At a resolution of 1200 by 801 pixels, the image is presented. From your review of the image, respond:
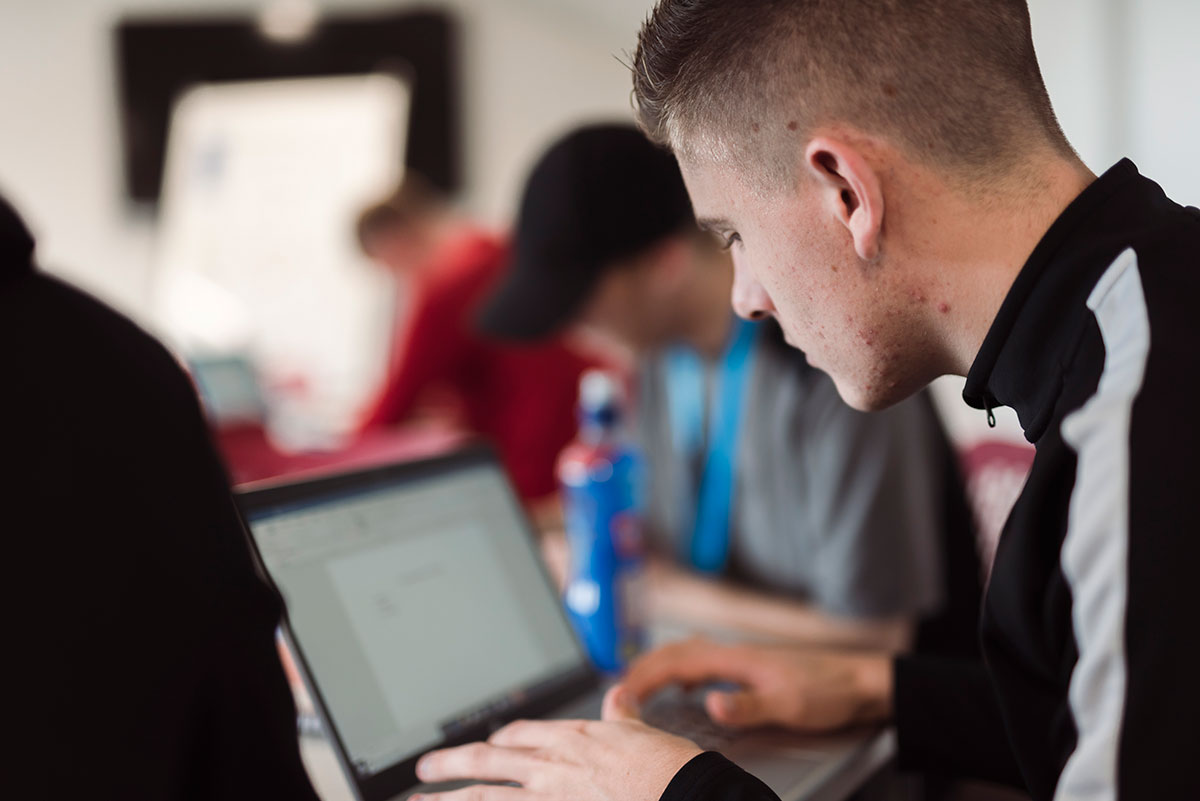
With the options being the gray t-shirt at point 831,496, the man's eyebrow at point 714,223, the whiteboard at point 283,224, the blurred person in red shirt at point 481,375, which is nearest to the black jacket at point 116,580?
the man's eyebrow at point 714,223

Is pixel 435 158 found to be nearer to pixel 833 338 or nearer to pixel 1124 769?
pixel 833 338

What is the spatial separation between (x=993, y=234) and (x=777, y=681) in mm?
489

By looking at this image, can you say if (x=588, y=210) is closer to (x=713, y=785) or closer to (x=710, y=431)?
(x=710, y=431)

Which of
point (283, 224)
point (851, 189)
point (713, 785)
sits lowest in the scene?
point (713, 785)

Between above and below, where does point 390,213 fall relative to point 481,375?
above

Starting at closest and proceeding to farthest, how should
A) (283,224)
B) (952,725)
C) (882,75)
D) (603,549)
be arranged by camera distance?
(882,75) < (952,725) < (603,549) < (283,224)

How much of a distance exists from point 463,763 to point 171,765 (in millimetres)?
287

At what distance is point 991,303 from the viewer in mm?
705

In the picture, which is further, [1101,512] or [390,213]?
[390,213]

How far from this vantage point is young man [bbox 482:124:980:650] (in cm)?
133

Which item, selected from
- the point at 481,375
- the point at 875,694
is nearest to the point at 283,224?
the point at 481,375

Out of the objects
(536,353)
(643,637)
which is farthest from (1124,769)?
(536,353)

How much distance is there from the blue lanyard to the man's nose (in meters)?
0.59

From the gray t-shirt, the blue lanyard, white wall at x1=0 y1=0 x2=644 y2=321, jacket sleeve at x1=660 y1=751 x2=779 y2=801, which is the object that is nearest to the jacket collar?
jacket sleeve at x1=660 y1=751 x2=779 y2=801
